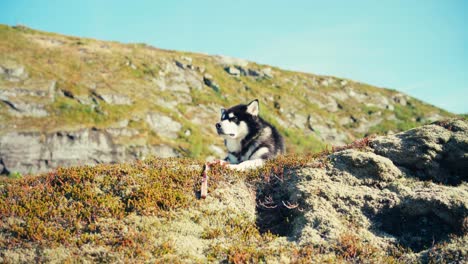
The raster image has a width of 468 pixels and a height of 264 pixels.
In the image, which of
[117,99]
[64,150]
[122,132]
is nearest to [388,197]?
[64,150]

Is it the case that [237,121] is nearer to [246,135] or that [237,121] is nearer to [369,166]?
[246,135]

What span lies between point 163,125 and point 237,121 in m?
29.4

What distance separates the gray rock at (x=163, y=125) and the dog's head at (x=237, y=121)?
2762 cm

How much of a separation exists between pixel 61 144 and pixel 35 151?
89.2 inches

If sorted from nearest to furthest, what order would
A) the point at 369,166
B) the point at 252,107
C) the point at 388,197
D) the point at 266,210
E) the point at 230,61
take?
1. the point at 388,197
2. the point at 266,210
3. the point at 369,166
4. the point at 252,107
5. the point at 230,61

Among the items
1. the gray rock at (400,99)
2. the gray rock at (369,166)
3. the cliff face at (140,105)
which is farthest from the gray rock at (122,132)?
the gray rock at (400,99)

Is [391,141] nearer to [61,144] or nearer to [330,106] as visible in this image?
[61,144]

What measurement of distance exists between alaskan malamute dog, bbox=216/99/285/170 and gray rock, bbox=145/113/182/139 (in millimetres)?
27698

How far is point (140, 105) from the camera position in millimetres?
41062

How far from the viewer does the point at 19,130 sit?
3008 centimetres

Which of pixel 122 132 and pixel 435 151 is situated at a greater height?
pixel 122 132

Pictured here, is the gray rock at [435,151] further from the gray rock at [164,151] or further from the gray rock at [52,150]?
the gray rock at [52,150]

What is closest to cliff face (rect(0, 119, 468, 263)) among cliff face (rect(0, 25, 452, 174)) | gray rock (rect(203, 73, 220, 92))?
cliff face (rect(0, 25, 452, 174))

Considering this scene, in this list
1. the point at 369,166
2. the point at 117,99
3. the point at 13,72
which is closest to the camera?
the point at 369,166
